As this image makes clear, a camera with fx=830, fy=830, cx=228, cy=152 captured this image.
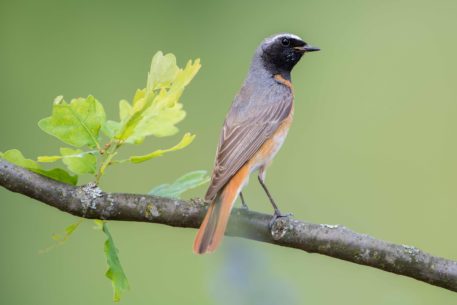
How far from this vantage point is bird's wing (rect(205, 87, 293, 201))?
6.97ft

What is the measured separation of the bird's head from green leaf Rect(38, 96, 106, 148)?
4.54ft

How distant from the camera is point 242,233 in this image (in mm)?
1620

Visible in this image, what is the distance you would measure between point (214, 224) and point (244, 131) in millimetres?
682

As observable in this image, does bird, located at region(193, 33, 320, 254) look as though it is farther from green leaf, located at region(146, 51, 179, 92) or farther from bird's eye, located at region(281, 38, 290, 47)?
green leaf, located at region(146, 51, 179, 92)

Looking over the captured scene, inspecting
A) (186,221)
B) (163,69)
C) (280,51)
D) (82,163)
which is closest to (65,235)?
(82,163)

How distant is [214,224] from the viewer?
5.54 feet

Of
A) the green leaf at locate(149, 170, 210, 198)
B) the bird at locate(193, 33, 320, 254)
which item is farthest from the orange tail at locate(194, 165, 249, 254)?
the green leaf at locate(149, 170, 210, 198)

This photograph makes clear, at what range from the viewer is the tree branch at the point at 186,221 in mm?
1548

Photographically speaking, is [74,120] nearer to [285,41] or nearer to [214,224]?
[214,224]

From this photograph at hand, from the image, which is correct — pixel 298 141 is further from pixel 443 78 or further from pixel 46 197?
pixel 46 197

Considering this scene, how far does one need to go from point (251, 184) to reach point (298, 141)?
61cm

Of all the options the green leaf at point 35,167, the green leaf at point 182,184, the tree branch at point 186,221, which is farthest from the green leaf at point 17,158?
the green leaf at point 182,184

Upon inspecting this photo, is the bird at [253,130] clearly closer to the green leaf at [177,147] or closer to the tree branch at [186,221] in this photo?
the tree branch at [186,221]

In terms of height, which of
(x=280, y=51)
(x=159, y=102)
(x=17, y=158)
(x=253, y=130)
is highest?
(x=159, y=102)
